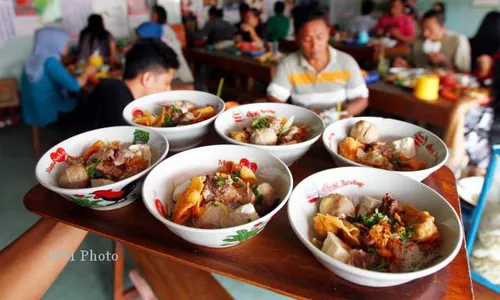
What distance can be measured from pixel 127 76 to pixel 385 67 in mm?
2230

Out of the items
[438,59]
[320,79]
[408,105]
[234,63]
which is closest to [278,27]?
[234,63]

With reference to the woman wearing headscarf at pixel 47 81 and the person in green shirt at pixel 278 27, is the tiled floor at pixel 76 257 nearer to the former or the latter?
the woman wearing headscarf at pixel 47 81

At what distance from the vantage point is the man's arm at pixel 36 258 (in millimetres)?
808

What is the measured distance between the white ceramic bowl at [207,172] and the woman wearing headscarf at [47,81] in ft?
9.07

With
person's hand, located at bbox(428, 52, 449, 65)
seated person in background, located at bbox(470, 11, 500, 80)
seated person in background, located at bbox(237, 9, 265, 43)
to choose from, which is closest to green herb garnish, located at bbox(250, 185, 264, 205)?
person's hand, located at bbox(428, 52, 449, 65)

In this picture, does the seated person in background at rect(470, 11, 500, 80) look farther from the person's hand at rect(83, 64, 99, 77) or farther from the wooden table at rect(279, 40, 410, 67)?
the person's hand at rect(83, 64, 99, 77)

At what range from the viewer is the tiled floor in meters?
1.92

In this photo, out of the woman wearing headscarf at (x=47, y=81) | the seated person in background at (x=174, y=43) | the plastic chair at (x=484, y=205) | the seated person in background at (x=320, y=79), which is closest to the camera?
the plastic chair at (x=484, y=205)

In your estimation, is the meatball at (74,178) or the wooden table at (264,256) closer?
the wooden table at (264,256)

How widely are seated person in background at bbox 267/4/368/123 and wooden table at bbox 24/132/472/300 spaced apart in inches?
52.5

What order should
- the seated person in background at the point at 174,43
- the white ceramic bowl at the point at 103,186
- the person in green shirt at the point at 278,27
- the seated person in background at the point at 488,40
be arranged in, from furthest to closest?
the person in green shirt at the point at 278,27 → the seated person in background at the point at 174,43 → the seated person in background at the point at 488,40 → the white ceramic bowl at the point at 103,186

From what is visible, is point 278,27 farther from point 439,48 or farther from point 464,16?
point 464,16

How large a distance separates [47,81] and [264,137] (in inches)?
118

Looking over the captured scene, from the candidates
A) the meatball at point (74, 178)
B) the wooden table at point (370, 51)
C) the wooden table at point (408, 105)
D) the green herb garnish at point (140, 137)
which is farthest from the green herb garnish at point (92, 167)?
the wooden table at point (370, 51)
